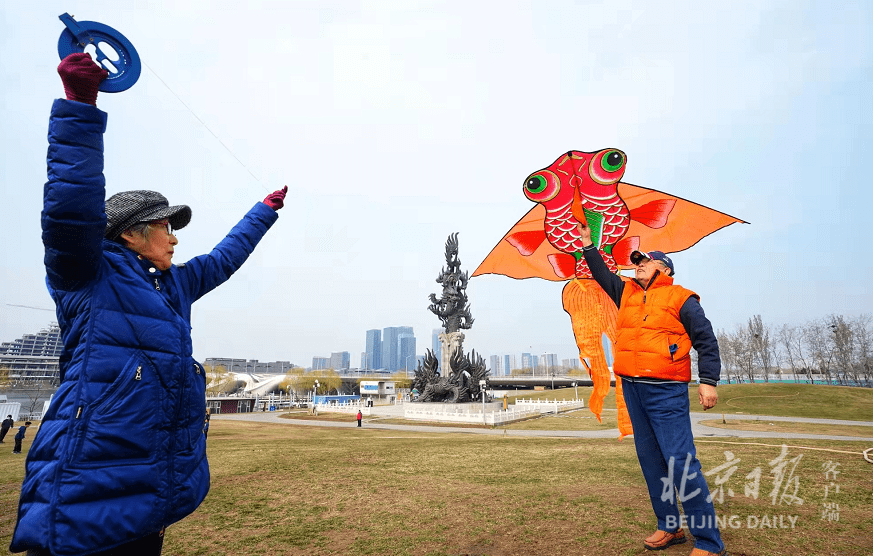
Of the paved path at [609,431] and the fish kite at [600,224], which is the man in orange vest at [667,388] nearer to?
the fish kite at [600,224]

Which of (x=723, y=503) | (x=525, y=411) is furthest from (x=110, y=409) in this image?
(x=525, y=411)

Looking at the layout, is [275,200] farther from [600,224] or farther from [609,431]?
[609,431]

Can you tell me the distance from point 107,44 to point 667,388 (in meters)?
5.20

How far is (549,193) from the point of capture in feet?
20.4

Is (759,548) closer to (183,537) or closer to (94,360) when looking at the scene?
(94,360)

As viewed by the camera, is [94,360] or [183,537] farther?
[183,537]

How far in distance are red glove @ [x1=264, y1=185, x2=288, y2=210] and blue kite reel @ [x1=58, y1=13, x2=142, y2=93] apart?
118cm

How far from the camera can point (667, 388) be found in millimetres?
4094

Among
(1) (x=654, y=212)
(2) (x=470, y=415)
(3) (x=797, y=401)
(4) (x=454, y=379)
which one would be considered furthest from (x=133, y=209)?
(3) (x=797, y=401)

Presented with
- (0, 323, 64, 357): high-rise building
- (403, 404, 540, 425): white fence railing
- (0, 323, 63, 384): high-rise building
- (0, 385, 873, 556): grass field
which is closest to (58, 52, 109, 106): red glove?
(0, 385, 873, 556): grass field

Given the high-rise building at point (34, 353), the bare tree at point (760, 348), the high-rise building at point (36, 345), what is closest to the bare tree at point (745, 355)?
the bare tree at point (760, 348)

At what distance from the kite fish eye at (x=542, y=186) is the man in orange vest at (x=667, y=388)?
81.9 inches

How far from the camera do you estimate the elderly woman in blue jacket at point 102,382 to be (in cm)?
176

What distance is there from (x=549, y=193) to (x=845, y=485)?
6555 mm
